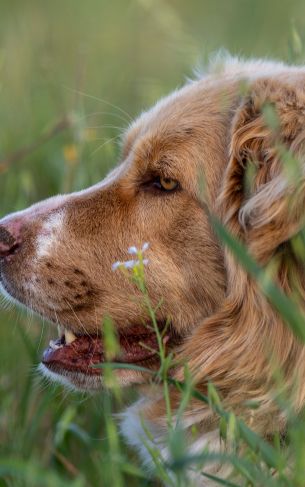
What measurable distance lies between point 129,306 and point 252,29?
495 cm

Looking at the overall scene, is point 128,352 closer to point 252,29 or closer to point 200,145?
point 200,145

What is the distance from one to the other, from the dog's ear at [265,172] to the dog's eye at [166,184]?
8.2 inches

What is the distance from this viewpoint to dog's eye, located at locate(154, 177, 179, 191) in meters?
3.45

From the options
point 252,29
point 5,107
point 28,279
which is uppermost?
point 28,279

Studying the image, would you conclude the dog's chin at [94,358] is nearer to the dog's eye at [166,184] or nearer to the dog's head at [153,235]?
the dog's head at [153,235]

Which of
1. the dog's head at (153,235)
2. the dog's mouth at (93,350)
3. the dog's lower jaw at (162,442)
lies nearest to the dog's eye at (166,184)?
the dog's head at (153,235)

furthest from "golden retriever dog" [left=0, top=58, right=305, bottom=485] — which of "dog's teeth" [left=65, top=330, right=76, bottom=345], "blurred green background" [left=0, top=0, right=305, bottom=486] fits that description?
"blurred green background" [left=0, top=0, right=305, bottom=486]

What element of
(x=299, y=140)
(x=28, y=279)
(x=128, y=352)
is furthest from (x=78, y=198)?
(x=299, y=140)

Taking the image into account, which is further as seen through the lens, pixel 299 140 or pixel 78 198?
pixel 78 198

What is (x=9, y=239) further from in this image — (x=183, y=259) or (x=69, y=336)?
(x=183, y=259)

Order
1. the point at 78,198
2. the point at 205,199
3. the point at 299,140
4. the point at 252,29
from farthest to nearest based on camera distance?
the point at 252,29 < the point at 78,198 < the point at 205,199 < the point at 299,140

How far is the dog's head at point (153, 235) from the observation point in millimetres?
3344

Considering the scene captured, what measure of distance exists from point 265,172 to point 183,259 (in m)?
0.43

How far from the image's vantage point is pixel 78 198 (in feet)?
12.1
